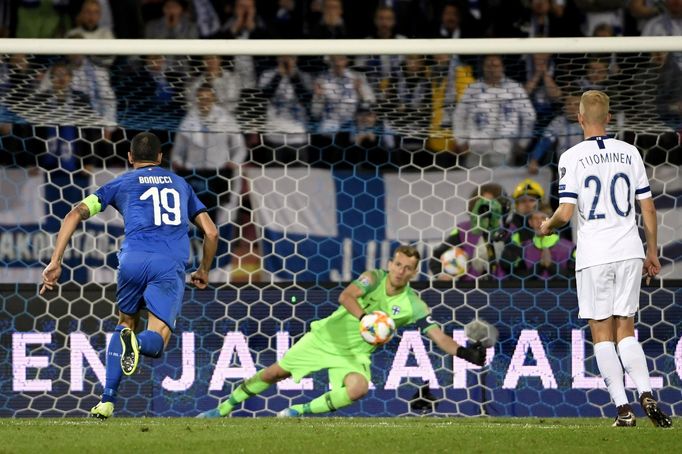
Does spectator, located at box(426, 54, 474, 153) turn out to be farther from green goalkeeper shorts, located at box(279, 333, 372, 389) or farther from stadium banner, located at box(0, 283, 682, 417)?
green goalkeeper shorts, located at box(279, 333, 372, 389)

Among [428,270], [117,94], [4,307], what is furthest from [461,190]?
[4,307]

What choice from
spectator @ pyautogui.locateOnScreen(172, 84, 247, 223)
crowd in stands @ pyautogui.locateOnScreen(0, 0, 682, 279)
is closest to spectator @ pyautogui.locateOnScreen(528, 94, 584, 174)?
crowd in stands @ pyautogui.locateOnScreen(0, 0, 682, 279)

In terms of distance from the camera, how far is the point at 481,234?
374 inches

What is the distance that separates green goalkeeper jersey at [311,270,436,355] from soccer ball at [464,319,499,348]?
1.42 feet

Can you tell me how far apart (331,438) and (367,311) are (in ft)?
9.22

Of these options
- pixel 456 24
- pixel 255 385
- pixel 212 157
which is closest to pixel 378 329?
pixel 255 385

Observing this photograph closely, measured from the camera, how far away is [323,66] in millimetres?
8883

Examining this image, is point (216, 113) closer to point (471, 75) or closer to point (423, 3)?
point (471, 75)

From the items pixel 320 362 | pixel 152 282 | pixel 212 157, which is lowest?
pixel 320 362

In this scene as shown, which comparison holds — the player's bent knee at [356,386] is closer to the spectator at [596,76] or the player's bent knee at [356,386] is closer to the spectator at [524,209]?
the spectator at [524,209]

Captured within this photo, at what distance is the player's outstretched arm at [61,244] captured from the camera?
6.76m

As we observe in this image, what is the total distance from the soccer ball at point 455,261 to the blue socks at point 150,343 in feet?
9.78

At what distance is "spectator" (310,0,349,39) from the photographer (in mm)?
11445

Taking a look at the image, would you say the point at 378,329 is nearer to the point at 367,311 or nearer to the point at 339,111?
the point at 367,311
